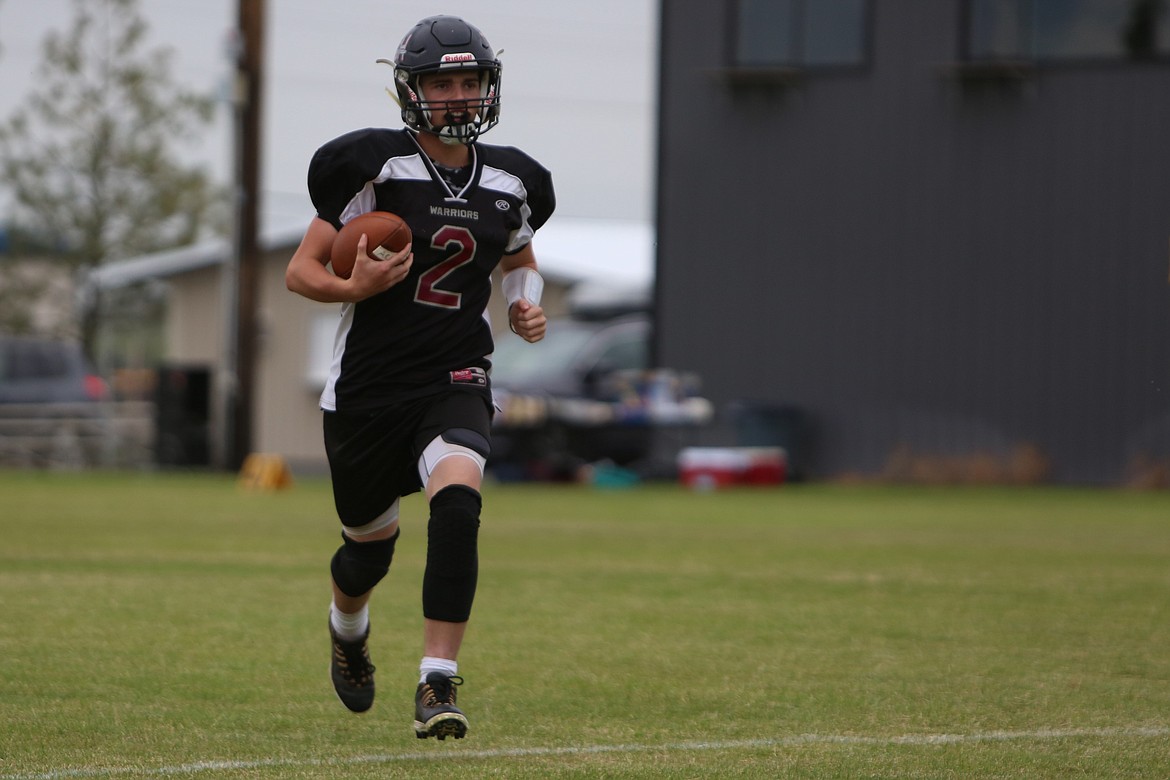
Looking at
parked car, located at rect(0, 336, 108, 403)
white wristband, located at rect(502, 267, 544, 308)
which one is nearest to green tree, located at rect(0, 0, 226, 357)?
parked car, located at rect(0, 336, 108, 403)

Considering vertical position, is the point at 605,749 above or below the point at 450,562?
below

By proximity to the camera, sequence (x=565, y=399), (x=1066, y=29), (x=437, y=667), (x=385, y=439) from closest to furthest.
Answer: (x=437, y=667) < (x=385, y=439) < (x=565, y=399) < (x=1066, y=29)

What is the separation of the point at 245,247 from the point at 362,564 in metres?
17.2

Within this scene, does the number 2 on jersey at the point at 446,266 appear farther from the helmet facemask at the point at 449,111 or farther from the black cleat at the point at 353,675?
the black cleat at the point at 353,675

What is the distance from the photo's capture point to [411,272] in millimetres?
5320

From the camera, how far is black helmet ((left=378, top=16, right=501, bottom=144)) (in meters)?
5.32

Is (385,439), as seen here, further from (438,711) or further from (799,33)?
(799,33)

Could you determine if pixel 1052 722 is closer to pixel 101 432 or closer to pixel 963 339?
pixel 963 339

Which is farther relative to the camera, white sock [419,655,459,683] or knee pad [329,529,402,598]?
knee pad [329,529,402,598]

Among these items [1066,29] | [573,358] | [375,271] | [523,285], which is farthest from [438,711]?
[1066,29]

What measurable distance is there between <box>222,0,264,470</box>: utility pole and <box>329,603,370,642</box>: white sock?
16856mm

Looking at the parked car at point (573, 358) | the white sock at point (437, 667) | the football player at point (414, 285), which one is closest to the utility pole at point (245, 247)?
the parked car at point (573, 358)

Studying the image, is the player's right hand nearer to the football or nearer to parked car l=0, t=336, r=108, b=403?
the football

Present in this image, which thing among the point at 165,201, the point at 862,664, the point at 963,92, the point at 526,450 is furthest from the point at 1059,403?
the point at 165,201
